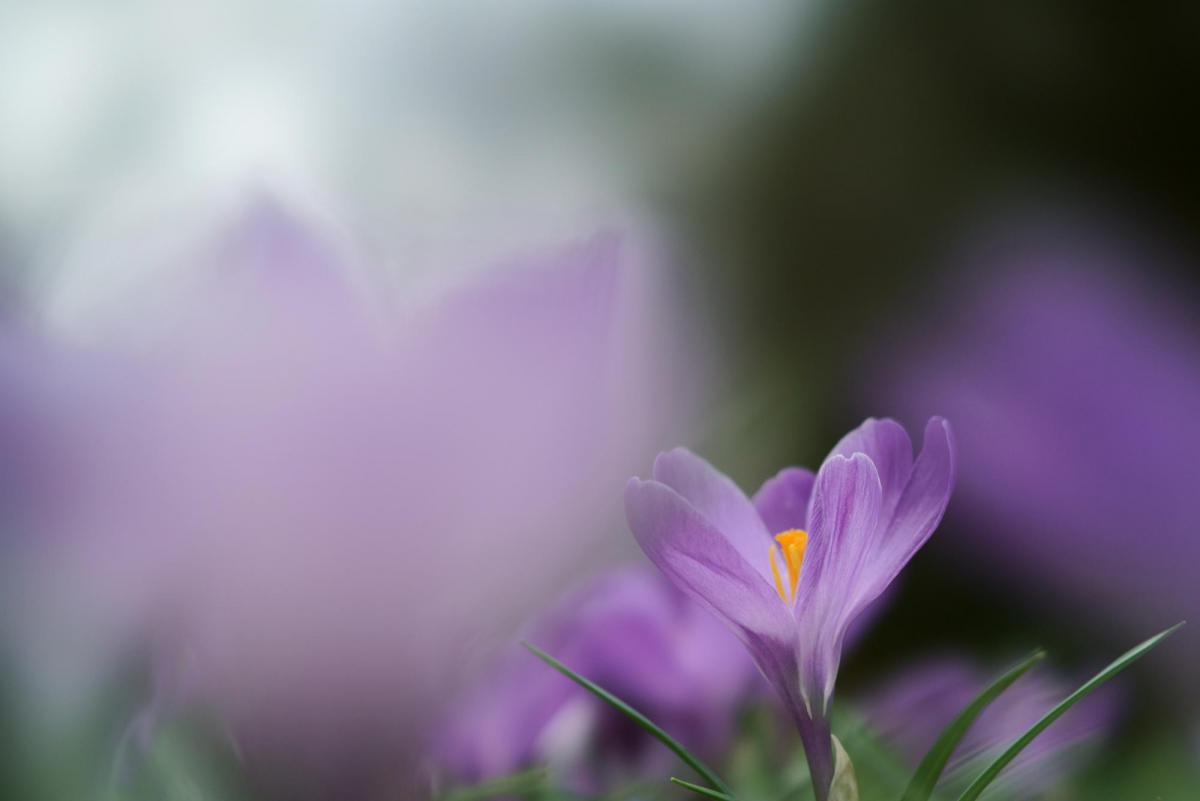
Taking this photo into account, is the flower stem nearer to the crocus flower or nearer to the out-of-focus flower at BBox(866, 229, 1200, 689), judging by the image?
the crocus flower

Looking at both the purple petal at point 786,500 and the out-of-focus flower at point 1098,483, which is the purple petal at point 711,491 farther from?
the out-of-focus flower at point 1098,483

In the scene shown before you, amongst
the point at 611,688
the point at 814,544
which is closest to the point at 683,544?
the point at 814,544

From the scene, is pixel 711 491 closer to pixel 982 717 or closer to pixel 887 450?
pixel 887 450

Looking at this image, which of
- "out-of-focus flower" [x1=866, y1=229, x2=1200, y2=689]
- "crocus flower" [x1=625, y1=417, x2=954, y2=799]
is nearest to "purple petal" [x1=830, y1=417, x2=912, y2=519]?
"crocus flower" [x1=625, y1=417, x2=954, y2=799]

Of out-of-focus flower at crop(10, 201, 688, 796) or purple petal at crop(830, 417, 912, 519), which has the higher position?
out-of-focus flower at crop(10, 201, 688, 796)

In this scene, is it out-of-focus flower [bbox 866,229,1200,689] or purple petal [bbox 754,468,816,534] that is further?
out-of-focus flower [bbox 866,229,1200,689]

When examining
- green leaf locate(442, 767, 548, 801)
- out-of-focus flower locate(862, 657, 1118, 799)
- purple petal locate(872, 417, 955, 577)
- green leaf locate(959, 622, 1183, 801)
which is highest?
purple petal locate(872, 417, 955, 577)

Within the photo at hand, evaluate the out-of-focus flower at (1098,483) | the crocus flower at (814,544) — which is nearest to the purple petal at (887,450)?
the crocus flower at (814,544)
